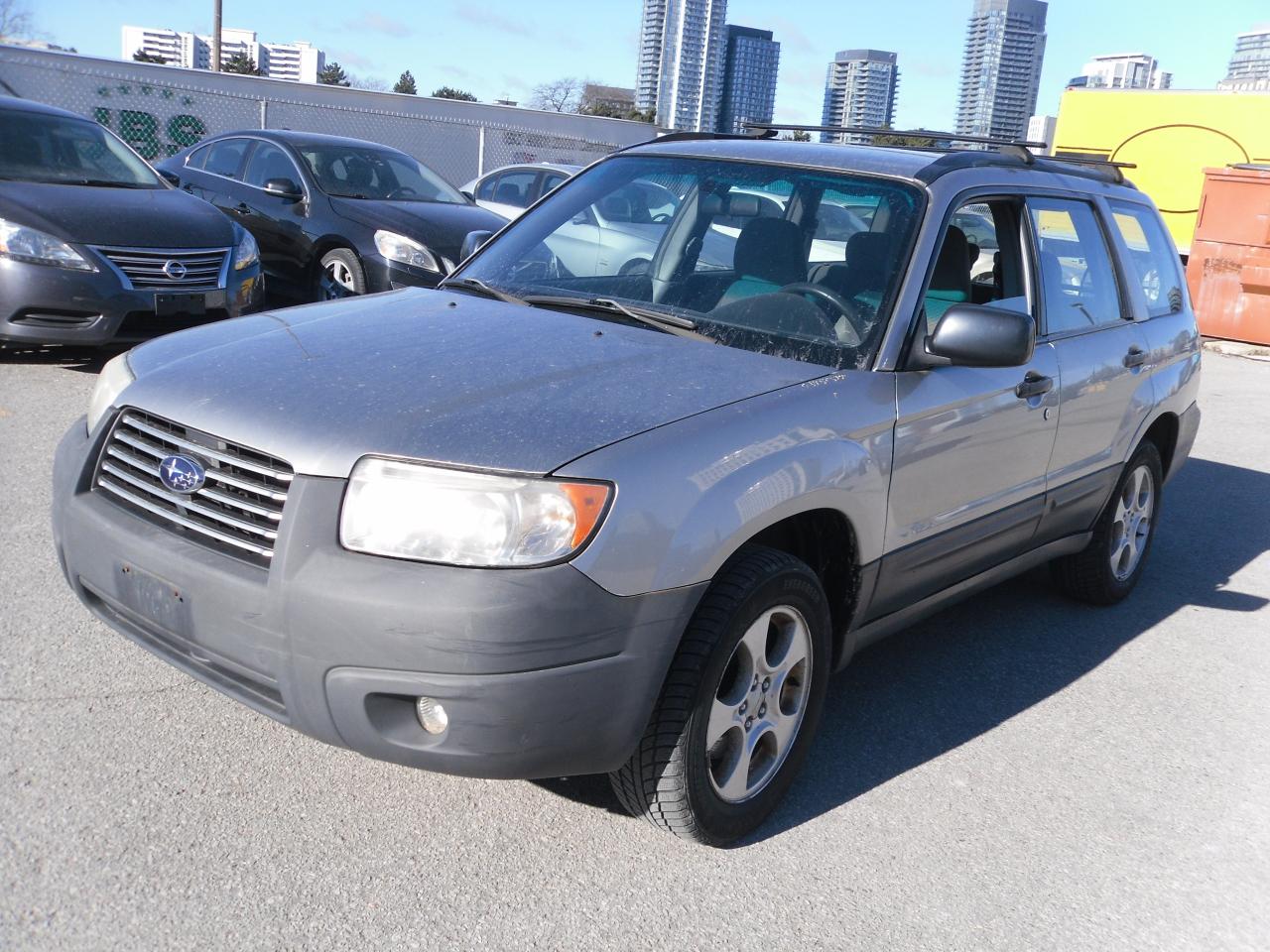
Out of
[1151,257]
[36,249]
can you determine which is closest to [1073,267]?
[1151,257]

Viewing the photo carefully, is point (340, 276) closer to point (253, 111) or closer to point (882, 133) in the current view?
point (882, 133)

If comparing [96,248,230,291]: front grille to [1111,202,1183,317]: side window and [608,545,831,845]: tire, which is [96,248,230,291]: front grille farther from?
[608,545,831,845]: tire

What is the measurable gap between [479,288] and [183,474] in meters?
1.45

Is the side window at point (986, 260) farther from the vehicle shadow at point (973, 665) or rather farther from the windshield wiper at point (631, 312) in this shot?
the vehicle shadow at point (973, 665)

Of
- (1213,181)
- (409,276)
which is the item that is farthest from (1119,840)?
(1213,181)

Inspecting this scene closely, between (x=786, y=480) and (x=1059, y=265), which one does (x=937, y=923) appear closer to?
(x=786, y=480)

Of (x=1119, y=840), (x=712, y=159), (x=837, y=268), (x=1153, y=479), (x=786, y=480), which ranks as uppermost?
(x=712, y=159)

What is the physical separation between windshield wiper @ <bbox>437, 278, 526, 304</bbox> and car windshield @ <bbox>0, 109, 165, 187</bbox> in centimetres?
482

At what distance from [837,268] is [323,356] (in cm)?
157

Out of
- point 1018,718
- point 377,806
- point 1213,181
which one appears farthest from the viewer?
point 1213,181

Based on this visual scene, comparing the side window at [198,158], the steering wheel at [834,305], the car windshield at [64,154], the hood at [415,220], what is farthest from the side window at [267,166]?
the steering wheel at [834,305]

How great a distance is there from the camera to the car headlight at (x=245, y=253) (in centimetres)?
782

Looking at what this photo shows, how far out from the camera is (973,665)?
4539 mm

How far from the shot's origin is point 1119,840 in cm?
338
